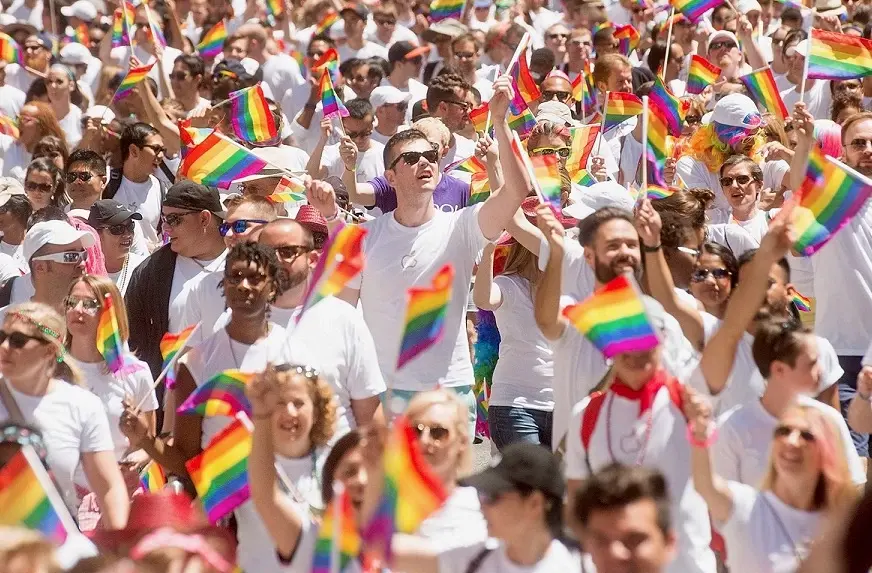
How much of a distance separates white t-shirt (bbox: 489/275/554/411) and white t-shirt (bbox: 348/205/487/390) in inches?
7.4

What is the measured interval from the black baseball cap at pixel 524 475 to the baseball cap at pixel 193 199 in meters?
3.01

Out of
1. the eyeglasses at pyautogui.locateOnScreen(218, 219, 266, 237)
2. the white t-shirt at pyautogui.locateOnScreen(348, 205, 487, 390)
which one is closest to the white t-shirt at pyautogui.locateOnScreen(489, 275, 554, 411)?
the white t-shirt at pyautogui.locateOnScreen(348, 205, 487, 390)

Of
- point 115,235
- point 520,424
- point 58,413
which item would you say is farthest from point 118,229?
point 58,413

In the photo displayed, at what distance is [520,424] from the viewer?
22.7 ft

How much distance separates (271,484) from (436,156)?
2468 millimetres

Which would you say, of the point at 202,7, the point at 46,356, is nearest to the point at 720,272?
the point at 46,356

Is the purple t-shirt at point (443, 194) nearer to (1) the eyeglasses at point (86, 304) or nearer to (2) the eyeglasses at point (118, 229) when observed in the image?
(2) the eyeglasses at point (118, 229)

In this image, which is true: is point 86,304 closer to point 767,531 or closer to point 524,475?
point 524,475

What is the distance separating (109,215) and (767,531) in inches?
165

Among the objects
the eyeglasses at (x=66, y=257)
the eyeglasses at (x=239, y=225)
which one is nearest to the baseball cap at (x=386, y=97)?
the eyeglasses at (x=239, y=225)

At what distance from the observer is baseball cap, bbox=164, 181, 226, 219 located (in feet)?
23.9

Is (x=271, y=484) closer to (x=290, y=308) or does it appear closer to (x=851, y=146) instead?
(x=290, y=308)

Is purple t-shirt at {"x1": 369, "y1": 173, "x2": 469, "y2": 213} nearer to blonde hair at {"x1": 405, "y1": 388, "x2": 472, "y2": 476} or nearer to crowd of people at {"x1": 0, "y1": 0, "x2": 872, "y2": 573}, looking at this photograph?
crowd of people at {"x1": 0, "y1": 0, "x2": 872, "y2": 573}

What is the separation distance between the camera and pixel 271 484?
193 inches
